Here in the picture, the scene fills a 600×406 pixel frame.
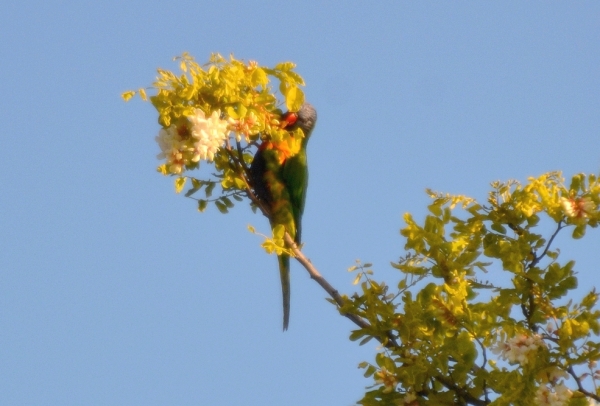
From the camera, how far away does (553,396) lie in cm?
205

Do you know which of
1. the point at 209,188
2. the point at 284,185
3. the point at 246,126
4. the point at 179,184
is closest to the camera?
the point at 246,126

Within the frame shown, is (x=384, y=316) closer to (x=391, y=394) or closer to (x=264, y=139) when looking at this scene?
(x=391, y=394)

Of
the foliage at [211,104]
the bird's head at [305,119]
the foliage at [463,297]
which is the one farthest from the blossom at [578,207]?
the bird's head at [305,119]

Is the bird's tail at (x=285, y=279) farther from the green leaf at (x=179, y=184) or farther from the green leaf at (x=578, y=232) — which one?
the green leaf at (x=578, y=232)

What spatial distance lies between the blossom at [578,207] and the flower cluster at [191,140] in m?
1.18

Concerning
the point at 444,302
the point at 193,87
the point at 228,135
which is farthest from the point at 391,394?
the point at 193,87

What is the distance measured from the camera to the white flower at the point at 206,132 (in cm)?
246

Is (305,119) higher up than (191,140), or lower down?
higher up

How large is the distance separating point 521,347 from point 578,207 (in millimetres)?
477

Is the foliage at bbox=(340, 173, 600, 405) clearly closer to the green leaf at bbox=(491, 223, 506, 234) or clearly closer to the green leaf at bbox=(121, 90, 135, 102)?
the green leaf at bbox=(491, 223, 506, 234)

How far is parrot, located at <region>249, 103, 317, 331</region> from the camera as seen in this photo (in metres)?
3.38

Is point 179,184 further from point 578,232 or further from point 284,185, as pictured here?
point 578,232

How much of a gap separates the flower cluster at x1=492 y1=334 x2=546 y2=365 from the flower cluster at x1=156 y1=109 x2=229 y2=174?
119 cm

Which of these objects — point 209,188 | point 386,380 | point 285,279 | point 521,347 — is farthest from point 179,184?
point 521,347
